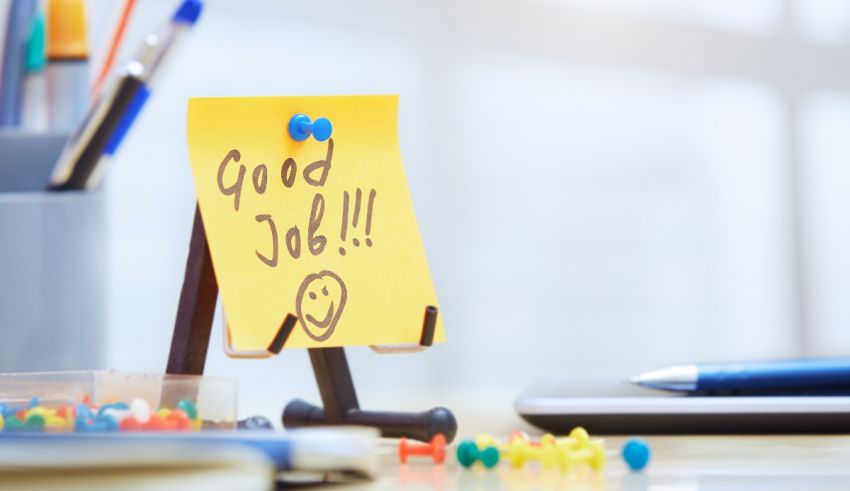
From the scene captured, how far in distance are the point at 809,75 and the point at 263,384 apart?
64cm

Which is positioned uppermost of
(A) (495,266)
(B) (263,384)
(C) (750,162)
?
(C) (750,162)

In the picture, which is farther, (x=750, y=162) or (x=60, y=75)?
(x=750, y=162)

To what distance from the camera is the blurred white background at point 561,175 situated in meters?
0.99

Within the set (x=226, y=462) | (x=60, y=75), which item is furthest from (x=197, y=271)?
(x=60, y=75)

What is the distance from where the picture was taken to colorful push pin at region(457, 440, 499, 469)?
0.39 metres

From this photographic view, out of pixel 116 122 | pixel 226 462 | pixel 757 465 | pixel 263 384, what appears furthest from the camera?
pixel 263 384

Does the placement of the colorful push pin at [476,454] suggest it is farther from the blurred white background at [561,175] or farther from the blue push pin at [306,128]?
the blurred white background at [561,175]

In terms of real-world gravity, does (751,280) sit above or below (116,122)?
below

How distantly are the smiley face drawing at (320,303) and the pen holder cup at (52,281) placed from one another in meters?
0.28

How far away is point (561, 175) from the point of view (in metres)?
1.03

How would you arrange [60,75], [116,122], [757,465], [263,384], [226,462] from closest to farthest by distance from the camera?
[226,462] < [757,465] < [116,122] < [60,75] < [263,384]

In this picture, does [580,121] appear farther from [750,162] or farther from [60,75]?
[60,75]

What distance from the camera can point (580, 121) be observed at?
1.04 meters

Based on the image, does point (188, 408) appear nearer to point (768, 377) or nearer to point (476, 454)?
point (476, 454)
